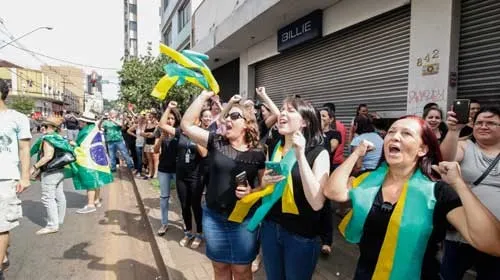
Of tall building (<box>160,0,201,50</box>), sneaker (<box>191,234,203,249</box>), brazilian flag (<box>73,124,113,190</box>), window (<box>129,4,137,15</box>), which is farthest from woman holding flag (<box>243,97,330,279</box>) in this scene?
window (<box>129,4,137,15</box>)

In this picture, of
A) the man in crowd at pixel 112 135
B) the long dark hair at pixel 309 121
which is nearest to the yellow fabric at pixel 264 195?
the long dark hair at pixel 309 121

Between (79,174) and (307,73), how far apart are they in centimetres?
580

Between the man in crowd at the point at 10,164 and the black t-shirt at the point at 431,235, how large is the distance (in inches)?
127

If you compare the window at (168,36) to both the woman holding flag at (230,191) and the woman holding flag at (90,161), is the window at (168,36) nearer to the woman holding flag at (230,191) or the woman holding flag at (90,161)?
the woman holding flag at (90,161)

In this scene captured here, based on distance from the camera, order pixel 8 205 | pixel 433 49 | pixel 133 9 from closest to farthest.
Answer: pixel 8 205
pixel 433 49
pixel 133 9

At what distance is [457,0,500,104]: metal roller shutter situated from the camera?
4.63 meters

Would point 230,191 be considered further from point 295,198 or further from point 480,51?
point 480,51

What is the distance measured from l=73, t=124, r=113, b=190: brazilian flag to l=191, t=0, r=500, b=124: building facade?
460 cm

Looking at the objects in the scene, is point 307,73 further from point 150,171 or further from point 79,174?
point 79,174

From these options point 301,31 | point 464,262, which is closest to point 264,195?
point 464,262

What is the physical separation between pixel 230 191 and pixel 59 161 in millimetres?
3816

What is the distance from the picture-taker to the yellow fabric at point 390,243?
1758 millimetres

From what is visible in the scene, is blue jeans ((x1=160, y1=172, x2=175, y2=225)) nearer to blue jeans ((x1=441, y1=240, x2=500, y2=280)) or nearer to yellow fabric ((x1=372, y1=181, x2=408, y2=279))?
blue jeans ((x1=441, y1=240, x2=500, y2=280))

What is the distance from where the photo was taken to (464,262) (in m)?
2.86
